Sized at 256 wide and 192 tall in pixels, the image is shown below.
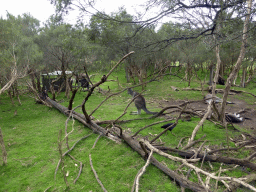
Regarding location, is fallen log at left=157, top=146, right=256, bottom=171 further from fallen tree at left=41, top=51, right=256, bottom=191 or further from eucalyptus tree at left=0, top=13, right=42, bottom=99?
eucalyptus tree at left=0, top=13, right=42, bottom=99

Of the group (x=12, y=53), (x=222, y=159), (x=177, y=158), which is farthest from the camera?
(x=12, y=53)

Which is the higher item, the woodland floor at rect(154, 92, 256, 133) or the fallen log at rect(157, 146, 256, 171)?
the fallen log at rect(157, 146, 256, 171)

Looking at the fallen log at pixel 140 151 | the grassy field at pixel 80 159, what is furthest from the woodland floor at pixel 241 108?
the fallen log at pixel 140 151

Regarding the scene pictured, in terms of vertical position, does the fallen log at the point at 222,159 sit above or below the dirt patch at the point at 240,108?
above

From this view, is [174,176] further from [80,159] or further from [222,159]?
[80,159]

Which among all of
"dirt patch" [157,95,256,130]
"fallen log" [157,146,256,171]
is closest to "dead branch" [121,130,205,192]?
"fallen log" [157,146,256,171]

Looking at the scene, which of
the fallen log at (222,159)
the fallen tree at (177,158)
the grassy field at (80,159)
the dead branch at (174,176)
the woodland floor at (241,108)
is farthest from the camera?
the woodland floor at (241,108)

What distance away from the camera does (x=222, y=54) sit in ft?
45.7

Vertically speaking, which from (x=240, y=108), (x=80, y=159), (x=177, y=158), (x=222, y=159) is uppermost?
(x=177, y=158)

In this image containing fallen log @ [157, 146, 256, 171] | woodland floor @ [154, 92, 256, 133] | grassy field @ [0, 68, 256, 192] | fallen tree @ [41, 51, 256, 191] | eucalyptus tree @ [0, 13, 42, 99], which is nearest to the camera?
fallen tree @ [41, 51, 256, 191]

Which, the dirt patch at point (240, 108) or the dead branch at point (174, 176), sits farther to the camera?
the dirt patch at point (240, 108)

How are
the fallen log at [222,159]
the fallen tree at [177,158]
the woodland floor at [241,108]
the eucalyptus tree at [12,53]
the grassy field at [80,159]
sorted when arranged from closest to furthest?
1. the fallen tree at [177,158]
2. the fallen log at [222,159]
3. the grassy field at [80,159]
4. the woodland floor at [241,108]
5. the eucalyptus tree at [12,53]

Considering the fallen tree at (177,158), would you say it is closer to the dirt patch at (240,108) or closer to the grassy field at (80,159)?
the grassy field at (80,159)

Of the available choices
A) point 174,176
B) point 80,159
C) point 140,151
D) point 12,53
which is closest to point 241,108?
point 140,151
